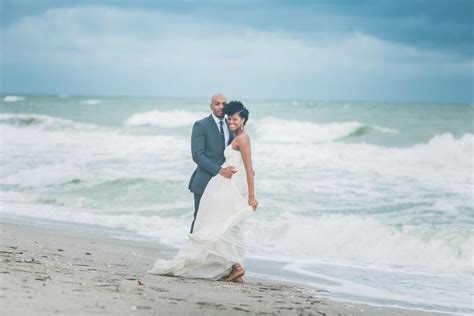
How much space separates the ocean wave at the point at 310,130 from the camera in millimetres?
37219

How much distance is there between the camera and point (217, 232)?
7062mm

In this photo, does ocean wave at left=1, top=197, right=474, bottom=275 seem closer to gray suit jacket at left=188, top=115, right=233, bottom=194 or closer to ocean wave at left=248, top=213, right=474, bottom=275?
ocean wave at left=248, top=213, right=474, bottom=275

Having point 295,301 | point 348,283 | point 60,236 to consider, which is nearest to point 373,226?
point 348,283

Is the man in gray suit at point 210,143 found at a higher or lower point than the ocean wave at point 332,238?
higher

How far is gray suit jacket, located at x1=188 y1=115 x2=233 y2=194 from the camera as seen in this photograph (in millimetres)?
7281

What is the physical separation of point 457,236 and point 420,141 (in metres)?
22.8

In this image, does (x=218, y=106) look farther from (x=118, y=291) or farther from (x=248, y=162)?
(x=118, y=291)

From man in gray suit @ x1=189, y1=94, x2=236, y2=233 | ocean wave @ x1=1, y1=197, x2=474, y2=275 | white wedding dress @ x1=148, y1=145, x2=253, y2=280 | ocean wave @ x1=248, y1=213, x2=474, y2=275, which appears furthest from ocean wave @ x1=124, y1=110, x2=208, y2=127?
white wedding dress @ x1=148, y1=145, x2=253, y2=280

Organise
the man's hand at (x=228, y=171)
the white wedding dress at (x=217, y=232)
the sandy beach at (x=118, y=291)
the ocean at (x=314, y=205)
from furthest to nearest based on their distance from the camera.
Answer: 1. the ocean at (x=314, y=205)
2. the man's hand at (x=228, y=171)
3. the white wedding dress at (x=217, y=232)
4. the sandy beach at (x=118, y=291)

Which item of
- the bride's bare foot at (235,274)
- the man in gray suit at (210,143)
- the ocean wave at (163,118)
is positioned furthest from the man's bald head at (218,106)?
the ocean wave at (163,118)

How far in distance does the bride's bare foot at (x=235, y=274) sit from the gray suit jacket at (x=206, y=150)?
852mm

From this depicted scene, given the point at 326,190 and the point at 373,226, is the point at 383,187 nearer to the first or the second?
the point at 326,190

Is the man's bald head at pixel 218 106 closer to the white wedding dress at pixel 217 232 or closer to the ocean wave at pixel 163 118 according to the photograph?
the white wedding dress at pixel 217 232

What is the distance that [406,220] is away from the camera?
13.2 metres
